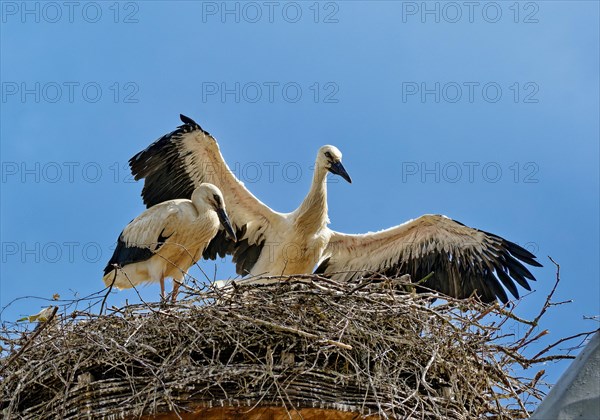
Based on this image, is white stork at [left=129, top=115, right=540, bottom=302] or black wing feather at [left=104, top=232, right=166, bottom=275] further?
white stork at [left=129, top=115, right=540, bottom=302]

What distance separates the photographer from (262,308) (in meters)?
5.32

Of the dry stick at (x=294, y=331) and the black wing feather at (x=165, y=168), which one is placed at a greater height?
the black wing feather at (x=165, y=168)

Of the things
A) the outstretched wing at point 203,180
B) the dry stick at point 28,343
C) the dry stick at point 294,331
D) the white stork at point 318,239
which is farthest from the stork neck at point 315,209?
the dry stick at point 28,343

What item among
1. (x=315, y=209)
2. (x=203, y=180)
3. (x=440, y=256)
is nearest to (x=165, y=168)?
(x=203, y=180)

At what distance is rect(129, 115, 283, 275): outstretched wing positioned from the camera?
811 centimetres

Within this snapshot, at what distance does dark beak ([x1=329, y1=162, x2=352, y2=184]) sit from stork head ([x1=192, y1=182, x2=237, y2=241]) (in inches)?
34.8

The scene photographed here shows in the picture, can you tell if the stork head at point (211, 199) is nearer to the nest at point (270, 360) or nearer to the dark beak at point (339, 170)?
the dark beak at point (339, 170)

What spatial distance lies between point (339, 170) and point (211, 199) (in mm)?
1003

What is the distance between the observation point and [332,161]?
8.02 meters

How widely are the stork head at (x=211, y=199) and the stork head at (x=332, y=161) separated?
0.85 m

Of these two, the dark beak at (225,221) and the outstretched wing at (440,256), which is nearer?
the dark beak at (225,221)

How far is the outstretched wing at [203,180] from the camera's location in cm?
811

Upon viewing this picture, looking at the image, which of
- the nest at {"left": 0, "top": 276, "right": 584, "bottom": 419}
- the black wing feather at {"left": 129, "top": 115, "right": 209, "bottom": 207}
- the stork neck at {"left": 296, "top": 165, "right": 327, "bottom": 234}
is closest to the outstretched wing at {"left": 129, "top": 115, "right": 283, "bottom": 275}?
the black wing feather at {"left": 129, "top": 115, "right": 209, "bottom": 207}

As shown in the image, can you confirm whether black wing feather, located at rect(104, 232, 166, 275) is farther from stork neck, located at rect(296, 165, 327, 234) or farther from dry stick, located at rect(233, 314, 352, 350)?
dry stick, located at rect(233, 314, 352, 350)
